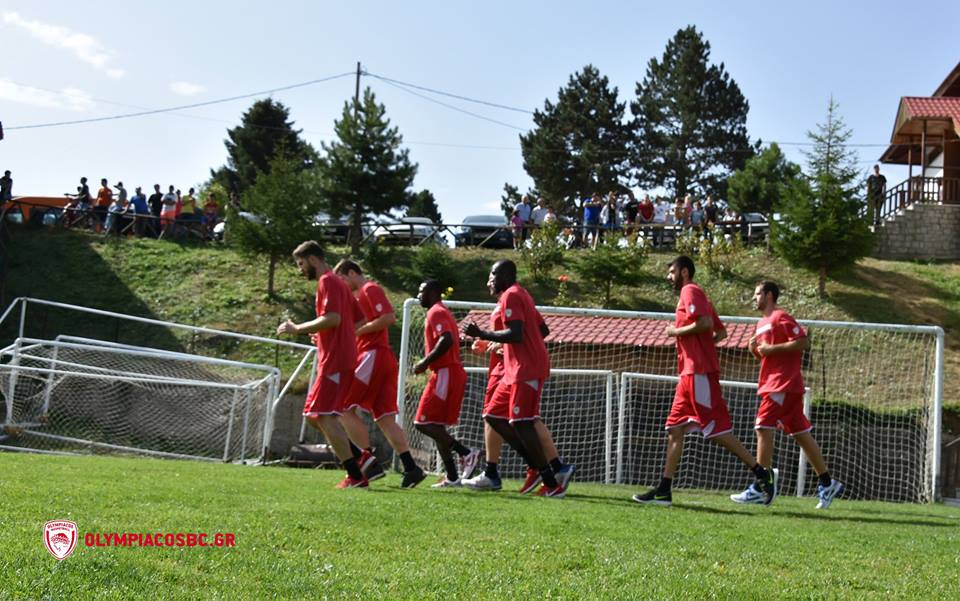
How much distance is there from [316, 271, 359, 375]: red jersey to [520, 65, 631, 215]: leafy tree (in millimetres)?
48949

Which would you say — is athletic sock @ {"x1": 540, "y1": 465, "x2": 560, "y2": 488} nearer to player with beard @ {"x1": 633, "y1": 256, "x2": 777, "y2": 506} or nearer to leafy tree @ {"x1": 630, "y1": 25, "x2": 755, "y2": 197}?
player with beard @ {"x1": 633, "y1": 256, "x2": 777, "y2": 506}

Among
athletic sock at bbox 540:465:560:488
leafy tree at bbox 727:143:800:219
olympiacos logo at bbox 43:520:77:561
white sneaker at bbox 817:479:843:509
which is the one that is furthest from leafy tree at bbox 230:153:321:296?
olympiacos logo at bbox 43:520:77:561

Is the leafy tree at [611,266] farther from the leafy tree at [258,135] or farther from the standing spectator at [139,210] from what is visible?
the leafy tree at [258,135]

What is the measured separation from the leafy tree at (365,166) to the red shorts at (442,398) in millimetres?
22804

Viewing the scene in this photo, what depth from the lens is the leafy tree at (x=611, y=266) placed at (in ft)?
90.7

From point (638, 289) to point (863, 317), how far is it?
602 cm

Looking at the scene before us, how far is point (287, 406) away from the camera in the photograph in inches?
789

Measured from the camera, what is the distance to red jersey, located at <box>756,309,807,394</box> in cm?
955

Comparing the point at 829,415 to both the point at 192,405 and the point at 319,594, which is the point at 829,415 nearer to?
the point at 192,405

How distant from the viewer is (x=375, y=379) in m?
9.82

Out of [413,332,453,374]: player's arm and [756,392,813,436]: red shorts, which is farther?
[413,332,453,374]: player's arm

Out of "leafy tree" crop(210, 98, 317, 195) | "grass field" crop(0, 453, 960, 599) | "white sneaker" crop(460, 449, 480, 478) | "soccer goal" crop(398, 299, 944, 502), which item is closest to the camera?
"grass field" crop(0, 453, 960, 599)

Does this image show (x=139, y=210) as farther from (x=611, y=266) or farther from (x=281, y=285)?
(x=611, y=266)

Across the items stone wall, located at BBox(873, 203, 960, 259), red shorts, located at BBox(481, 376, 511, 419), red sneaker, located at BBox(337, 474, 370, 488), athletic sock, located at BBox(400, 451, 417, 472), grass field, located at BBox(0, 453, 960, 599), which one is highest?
stone wall, located at BBox(873, 203, 960, 259)
